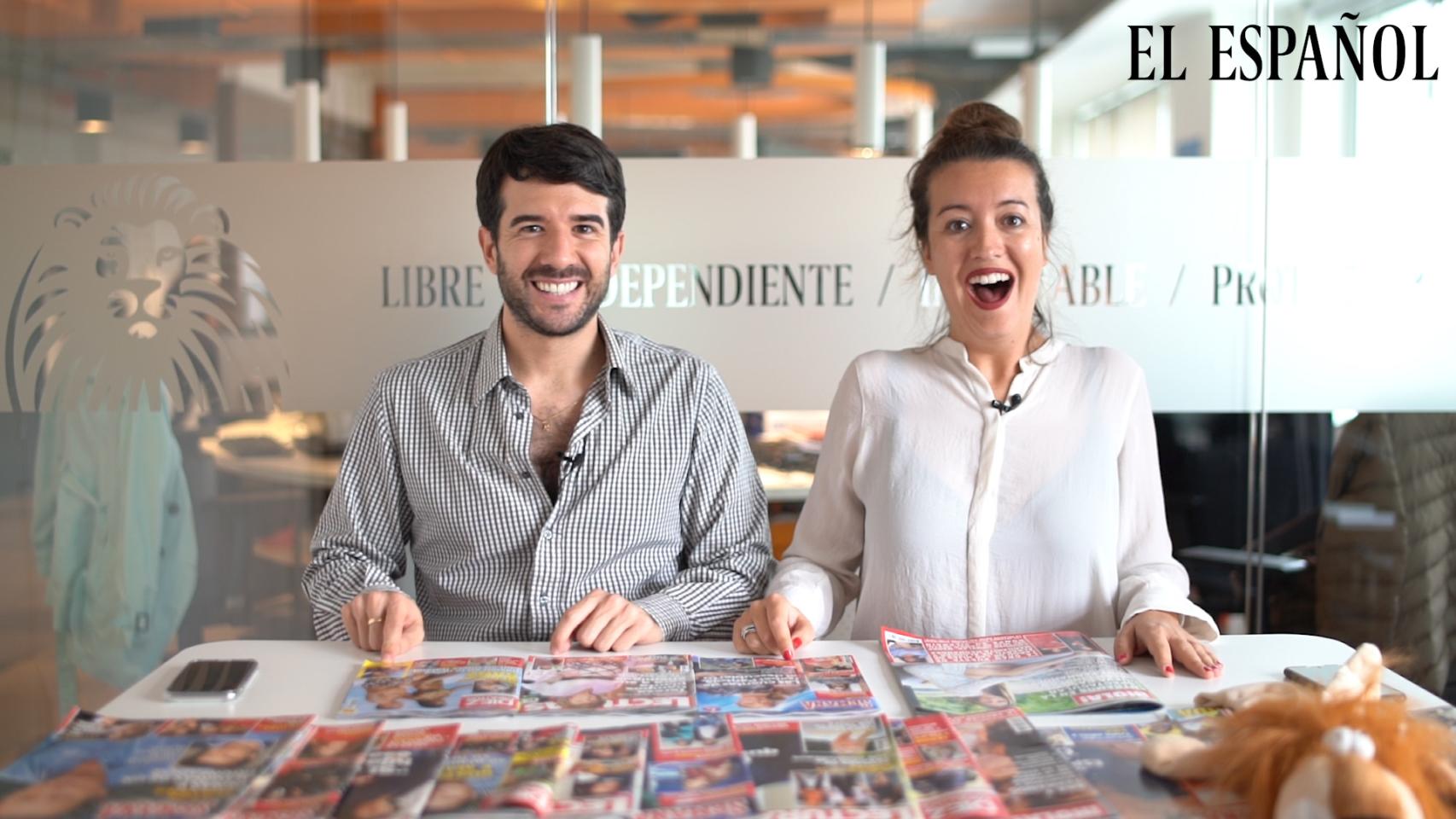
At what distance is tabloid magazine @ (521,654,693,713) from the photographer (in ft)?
4.49

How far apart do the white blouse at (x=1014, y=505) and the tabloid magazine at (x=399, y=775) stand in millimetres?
711

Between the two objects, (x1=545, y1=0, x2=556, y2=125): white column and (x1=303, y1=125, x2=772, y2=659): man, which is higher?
(x1=545, y1=0, x2=556, y2=125): white column

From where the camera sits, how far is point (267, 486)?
2.73m

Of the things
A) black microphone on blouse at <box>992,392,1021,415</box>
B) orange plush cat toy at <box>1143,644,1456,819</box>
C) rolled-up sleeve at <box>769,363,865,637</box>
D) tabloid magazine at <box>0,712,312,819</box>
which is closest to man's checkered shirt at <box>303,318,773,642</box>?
rolled-up sleeve at <box>769,363,865,637</box>

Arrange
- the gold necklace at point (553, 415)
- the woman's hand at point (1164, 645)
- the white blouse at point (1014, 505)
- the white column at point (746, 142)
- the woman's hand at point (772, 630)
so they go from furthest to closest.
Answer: the white column at point (746, 142)
the gold necklace at point (553, 415)
the white blouse at point (1014, 505)
the woman's hand at point (772, 630)
the woman's hand at point (1164, 645)

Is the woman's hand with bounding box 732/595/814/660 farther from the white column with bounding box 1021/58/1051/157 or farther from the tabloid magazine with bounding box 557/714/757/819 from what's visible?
the white column with bounding box 1021/58/1051/157

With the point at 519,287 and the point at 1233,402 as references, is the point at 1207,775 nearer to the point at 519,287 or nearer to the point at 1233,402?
the point at 519,287

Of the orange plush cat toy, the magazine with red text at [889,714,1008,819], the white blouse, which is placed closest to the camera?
the orange plush cat toy

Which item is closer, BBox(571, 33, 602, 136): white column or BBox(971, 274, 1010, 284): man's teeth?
BBox(971, 274, 1010, 284): man's teeth

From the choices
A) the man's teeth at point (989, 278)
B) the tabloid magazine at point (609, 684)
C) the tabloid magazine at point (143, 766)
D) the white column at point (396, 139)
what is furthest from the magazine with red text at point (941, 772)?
the white column at point (396, 139)

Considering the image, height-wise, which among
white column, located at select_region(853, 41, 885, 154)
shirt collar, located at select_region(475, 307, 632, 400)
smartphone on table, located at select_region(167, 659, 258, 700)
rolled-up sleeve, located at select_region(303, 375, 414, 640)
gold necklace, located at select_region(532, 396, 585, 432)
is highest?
white column, located at select_region(853, 41, 885, 154)

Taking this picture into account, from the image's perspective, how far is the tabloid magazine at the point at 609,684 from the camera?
1.37 m

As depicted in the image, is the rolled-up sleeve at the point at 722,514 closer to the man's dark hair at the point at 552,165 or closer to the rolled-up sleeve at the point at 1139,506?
the man's dark hair at the point at 552,165

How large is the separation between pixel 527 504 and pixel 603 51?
119 cm
